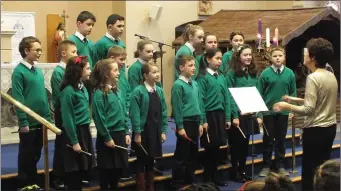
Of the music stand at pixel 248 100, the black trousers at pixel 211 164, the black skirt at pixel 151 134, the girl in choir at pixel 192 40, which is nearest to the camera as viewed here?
the music stand at pixel 248 100

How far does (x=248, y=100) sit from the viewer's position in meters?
4.44

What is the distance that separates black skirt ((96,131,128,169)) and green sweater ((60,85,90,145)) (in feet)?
0.82

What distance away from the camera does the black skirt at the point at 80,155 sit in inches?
161

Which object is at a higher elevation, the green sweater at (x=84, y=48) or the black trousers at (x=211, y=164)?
the green sweater at (x=84, y=48)

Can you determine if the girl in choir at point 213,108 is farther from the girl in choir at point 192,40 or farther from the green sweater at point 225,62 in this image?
the green sweater at point 225,62

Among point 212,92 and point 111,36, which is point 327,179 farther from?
point 111,36

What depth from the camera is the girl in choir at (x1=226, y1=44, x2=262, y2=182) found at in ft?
17.3

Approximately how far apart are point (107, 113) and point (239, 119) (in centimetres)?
163

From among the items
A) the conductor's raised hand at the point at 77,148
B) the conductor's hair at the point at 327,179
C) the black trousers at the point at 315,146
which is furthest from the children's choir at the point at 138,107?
the conductor's hair at the point at 327,179

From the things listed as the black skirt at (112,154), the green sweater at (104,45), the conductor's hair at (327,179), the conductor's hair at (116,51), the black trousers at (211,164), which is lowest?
the black trousers at (211,164)

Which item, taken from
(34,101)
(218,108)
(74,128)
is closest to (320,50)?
(218,108)

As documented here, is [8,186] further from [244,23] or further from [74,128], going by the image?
[244,23]

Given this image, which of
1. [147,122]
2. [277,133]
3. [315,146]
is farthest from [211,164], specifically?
[315,146]

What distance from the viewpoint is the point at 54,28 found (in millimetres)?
9547
